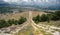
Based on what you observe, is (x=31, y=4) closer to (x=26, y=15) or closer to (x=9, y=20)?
(x=26, y=15)

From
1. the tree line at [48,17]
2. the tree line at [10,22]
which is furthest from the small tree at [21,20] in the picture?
the tree line at [48,17]

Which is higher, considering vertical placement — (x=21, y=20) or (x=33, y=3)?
(x=33, y=3)

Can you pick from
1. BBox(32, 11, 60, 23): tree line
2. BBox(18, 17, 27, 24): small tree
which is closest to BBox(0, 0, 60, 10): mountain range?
BBox(32, 11, 60, 23): tree line

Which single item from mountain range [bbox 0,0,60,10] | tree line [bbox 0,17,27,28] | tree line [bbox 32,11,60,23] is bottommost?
tree line [bbox 0,17,27,28]

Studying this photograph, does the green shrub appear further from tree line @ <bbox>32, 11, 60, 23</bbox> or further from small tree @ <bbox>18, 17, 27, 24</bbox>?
small tree @ <bbox>18, 17, 27, 24</bbox>

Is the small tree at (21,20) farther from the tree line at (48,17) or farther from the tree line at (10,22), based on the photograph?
the tree line at (48,17)

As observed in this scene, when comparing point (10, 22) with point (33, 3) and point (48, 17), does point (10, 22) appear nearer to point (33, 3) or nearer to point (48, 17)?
point (33, 3)

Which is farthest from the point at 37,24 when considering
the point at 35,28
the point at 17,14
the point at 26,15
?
the point at 17,14

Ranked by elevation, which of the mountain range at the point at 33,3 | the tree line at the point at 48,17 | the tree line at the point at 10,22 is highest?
the mountain range at the point at 33,3

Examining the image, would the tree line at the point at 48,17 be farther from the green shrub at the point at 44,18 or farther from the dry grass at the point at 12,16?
the dry grass at the point at 12,16

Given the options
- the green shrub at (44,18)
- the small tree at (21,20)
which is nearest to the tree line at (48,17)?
the green shrub at (44,18)

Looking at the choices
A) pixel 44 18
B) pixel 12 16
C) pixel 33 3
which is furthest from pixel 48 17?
pixel 12 16

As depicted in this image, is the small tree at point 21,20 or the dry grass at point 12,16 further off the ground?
the dry grass at point 12,16
